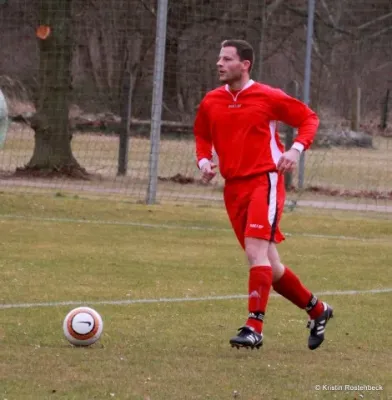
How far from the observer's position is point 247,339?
6.81m

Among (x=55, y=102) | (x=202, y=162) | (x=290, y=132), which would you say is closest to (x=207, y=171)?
(x=202, y=162)

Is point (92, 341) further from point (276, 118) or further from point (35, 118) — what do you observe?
point (35, 118)

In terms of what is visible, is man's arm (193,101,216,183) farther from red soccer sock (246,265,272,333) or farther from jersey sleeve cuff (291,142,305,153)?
red soccer sock (246,265,272,333)

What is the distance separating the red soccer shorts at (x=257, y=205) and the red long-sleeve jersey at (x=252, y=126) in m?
0.06

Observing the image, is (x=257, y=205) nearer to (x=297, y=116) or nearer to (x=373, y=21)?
(x=297, y=116)

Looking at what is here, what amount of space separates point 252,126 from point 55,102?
13.2 m

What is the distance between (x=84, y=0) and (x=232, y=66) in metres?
14.6

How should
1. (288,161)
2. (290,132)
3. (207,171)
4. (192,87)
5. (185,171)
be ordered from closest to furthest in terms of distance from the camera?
(288,161) → (207,171) → (290,132) → (192,87) → (185,171)

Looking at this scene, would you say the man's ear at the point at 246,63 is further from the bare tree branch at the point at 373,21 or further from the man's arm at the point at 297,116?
the bare tree branch at the point at 373,21

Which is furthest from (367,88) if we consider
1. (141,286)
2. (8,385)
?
(8,385)

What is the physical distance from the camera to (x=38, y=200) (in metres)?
16.0

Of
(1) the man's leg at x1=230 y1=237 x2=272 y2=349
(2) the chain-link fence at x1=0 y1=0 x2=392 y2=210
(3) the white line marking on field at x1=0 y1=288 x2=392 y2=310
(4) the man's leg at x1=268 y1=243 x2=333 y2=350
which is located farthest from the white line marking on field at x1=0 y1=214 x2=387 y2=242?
(1) the man's leg at x1=230 y1=237 x2=272 y2=349

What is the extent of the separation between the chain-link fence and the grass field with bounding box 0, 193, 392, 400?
377 centimetres

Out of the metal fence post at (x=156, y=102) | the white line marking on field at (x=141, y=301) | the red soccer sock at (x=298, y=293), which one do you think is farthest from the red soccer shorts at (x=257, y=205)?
the metal fence post at (x=156, y=102)
